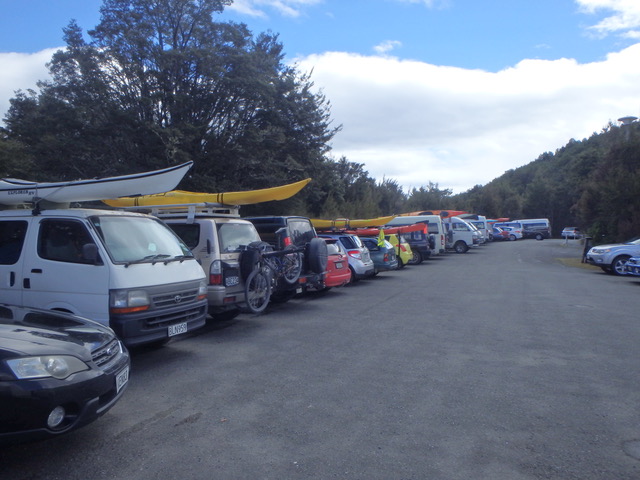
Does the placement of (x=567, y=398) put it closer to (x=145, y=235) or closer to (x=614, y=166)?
(x=145, y=235)

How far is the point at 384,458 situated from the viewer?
3969 millimetres

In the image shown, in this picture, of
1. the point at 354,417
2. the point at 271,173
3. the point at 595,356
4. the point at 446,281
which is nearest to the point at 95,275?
the point at 354,417

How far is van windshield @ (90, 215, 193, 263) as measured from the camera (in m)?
6.56

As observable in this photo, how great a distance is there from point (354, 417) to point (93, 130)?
19536 millimetres

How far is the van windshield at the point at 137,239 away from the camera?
6.56 m

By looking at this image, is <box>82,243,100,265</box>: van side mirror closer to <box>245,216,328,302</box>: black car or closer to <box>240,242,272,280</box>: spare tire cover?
<box>240,242,272,280</box>: spare tire cover

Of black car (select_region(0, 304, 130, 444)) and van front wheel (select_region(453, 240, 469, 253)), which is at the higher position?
black car (select_region(0, 304, 130, 444))

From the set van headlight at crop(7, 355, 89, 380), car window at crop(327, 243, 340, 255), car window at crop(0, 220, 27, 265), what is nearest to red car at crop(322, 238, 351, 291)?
car window at crop(327, 243, 340, 255)

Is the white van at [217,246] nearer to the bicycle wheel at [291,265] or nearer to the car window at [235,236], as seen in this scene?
the car window at [235,236]

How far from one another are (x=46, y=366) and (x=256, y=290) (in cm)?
527

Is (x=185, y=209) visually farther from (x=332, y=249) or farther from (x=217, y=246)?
(x=332, y=249)

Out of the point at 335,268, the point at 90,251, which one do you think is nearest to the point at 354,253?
the point at 335,268

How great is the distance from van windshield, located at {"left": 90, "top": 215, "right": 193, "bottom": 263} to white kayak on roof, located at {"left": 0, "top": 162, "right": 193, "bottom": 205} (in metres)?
0.40

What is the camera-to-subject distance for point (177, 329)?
6555 millimetres
